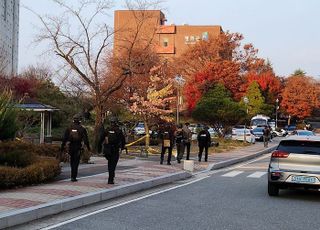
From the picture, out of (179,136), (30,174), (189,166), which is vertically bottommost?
(189,166)

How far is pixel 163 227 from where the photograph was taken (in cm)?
833

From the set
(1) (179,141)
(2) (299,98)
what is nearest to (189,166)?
(1) (179,141)

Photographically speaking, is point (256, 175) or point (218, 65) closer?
point (256, 175)

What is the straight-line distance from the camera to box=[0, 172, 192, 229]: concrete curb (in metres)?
8.34

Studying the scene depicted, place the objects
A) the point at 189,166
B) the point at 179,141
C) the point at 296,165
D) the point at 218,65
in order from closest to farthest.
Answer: the point at 296,165, the point at 189,166, the point at 179,141, the point at 218,65

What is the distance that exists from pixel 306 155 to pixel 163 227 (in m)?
5.28

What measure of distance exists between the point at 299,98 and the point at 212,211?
79.7m

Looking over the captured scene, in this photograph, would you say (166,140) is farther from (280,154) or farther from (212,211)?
(212,211)

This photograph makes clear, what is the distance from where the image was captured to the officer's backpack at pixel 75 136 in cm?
1331

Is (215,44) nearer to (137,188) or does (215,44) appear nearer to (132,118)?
(132,118)

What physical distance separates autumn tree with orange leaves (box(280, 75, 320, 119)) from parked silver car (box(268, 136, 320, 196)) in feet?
249

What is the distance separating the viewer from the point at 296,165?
12.1 m

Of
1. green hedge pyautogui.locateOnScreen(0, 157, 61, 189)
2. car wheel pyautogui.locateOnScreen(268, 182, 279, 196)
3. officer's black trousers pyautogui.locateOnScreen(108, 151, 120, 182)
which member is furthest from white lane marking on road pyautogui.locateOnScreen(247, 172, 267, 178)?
green hedge pyautogui.locateOnScreen(0, 157, 61, 189)

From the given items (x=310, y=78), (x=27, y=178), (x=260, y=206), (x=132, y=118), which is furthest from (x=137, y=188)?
(x=310, y=78)
